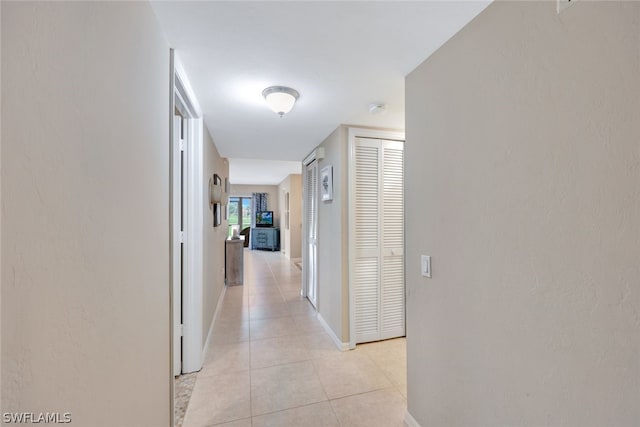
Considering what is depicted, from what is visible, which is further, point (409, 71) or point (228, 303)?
point (228, 303)

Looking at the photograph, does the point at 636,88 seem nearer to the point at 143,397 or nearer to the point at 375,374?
the point at 143,397

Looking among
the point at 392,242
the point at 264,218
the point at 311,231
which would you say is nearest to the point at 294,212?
the point at 264,218

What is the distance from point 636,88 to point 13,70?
1.39 metres

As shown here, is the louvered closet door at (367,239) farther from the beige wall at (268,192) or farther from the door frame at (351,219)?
the beige wall at (268,192)

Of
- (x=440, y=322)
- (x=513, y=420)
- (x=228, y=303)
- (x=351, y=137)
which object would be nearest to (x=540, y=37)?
(x=440, y=322)

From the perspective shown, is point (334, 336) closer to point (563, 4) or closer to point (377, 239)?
point (377, 239)

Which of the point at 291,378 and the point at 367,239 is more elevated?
the point at 367,239

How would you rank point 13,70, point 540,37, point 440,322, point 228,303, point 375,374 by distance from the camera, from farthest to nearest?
point 228,303 < point 375,374 < point 440,322 < point 540,37 < point 13,70

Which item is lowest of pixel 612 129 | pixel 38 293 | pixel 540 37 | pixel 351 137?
pixel 38 293

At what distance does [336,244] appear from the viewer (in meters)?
2.77

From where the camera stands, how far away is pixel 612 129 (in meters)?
0.73

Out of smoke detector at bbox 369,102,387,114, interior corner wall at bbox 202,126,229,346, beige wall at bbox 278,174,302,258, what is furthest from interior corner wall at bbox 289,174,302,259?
smoke detector at bbox 369,102,387,114

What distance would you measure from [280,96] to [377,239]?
1.67 meters

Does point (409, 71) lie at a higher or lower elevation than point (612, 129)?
higher
